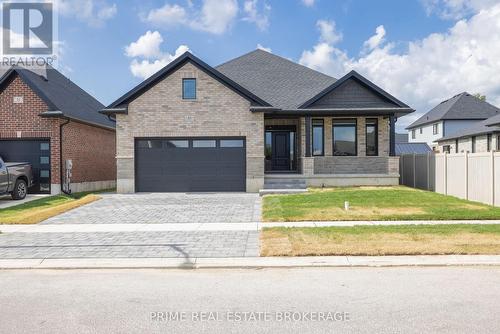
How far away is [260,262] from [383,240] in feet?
9.28

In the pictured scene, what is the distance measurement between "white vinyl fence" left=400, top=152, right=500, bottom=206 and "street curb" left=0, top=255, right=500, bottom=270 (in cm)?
753

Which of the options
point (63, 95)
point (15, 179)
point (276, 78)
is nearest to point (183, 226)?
point (15, 179)

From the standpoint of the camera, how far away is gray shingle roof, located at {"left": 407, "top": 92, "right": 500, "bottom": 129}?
42584 mm

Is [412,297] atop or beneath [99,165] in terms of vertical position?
beneath

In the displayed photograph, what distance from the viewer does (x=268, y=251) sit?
7.31 m

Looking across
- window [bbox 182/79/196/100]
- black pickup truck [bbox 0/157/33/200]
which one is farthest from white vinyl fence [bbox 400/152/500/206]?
black pickup truck [bbox 0/157/33/200]

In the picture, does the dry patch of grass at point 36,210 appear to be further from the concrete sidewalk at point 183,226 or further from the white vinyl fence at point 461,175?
the white vinyl fence at point 461,175

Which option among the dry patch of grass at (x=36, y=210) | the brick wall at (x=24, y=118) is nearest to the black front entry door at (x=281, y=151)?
the dry patch of grass at (x=36, y=210)

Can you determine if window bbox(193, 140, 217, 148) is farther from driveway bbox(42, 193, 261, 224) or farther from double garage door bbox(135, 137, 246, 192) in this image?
driveway bbox(42, 193, 261, 224)

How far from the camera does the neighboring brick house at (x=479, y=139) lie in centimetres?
2877

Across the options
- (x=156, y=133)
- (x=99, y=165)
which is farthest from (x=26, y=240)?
(x=99, y=165)

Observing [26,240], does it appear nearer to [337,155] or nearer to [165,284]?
[165,284]

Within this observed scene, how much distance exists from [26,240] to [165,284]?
4882 mm

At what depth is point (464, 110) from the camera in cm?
4328
